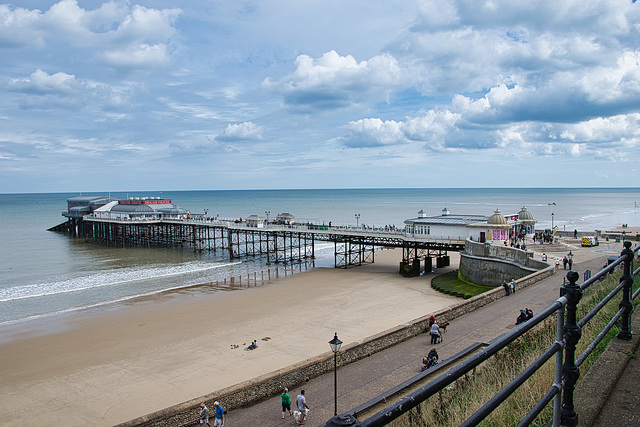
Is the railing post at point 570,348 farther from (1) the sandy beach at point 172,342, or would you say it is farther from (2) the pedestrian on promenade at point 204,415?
(1) the sandy beach at point 172,342

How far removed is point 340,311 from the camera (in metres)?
27.8

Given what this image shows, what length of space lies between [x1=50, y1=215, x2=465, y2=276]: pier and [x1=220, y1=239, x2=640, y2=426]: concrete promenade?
1612 centimetres

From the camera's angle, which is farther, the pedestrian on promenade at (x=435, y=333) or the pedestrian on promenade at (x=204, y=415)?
the pedestrian on promenade at (x=435, y=333)

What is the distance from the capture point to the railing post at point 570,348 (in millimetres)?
2809

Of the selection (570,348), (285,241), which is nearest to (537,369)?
(570,348)

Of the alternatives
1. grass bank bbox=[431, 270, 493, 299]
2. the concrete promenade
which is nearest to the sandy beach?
grass bank bbox=[431, 270, 493, 299]

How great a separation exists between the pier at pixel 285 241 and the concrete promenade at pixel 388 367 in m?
16.1

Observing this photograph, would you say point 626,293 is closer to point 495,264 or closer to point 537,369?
point 537,369

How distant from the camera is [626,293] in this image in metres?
4.77

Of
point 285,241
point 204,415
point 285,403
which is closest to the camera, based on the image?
point 204,415

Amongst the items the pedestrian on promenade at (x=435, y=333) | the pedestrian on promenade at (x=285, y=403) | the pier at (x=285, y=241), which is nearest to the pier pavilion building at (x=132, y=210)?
the pier at (x=285, y=241)

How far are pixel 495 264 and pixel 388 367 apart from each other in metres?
18.9

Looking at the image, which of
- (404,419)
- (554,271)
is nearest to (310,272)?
(554,271)

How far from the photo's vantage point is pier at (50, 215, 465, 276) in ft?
134
